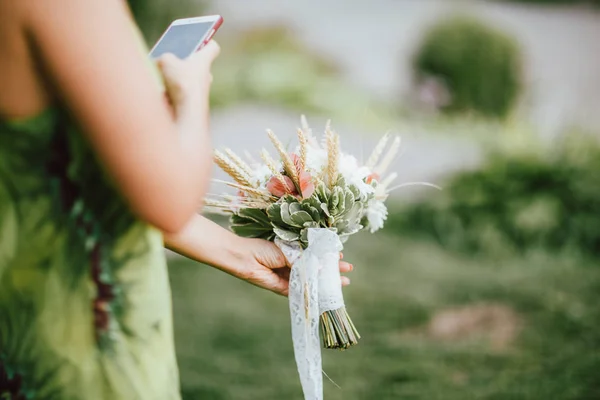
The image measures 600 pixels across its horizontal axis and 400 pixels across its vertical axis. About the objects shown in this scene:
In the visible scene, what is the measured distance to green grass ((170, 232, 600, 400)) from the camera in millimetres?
4090

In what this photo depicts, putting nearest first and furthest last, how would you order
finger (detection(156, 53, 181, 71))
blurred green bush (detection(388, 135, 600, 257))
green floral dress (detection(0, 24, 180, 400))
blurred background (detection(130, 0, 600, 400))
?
1. green floral dress (detection(0, 24, 180, 400))
2. finger (detection(156, 53, 181, 71))
3. blurred background (detection(130, 0, 600, 400))
4. blurred green bush (detection(388, 135, 600, 257))

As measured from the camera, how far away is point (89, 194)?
1160 millimetres

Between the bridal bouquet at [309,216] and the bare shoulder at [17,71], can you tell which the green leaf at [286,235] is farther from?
the bare shoulder at [17,71]

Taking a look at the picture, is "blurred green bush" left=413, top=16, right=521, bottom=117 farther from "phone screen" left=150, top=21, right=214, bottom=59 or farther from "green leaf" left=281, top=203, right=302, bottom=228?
"phone screen" left=150, top=21, right=214, bottom=59

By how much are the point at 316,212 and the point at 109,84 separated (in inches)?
34.7

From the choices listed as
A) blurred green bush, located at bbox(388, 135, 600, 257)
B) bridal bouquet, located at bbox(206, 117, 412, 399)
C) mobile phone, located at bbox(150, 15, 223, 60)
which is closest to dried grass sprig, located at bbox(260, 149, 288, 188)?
bridal bouquet, located at bbox(206, 117, 412, 399)

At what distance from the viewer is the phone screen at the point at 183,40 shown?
4.46ft

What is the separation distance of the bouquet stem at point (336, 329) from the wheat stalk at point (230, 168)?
362mm

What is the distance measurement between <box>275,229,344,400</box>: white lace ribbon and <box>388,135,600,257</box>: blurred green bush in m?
4.45

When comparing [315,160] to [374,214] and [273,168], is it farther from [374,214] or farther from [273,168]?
[374,214]

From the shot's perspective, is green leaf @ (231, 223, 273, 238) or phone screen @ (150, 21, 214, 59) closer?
phone screen @ (150, 21, 214, 59)

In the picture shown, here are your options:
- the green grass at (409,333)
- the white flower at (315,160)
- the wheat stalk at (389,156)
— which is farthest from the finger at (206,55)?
the green grass at (409,333)

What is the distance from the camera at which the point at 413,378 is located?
4184 mm

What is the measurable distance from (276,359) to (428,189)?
270cm
